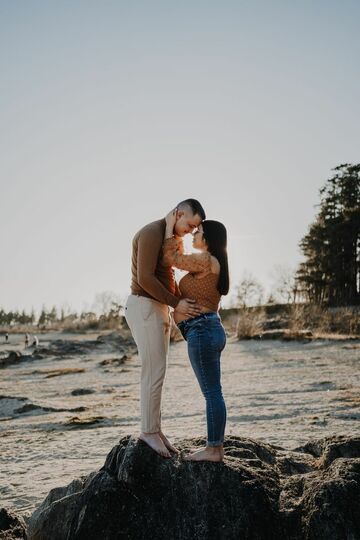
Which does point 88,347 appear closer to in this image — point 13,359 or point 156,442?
point 13,359

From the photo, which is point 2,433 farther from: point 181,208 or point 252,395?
point 181,208

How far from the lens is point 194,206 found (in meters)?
3.36

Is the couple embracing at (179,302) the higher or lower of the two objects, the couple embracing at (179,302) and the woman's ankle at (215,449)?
the higher

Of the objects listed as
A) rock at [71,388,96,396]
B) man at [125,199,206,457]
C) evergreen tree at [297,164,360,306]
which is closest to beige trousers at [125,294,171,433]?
man at [125,199,206,457]

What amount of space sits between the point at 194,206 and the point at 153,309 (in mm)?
776

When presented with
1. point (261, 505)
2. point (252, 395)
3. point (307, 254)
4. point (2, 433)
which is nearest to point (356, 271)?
point (307, 254)

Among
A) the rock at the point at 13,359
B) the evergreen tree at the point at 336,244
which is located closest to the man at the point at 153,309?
the rock at the point at 13,359

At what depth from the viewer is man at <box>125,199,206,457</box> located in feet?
10.6

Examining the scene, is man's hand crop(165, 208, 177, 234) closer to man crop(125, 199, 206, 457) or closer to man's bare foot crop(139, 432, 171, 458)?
man crop(125, 199, 206, 457)

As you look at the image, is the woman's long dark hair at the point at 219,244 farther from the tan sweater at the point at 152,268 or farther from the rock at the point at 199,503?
the rock at the point at 199,503

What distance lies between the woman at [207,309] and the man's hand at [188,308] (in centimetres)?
3

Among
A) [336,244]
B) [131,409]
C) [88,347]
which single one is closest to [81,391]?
[131,409]

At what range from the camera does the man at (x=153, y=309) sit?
3234mm

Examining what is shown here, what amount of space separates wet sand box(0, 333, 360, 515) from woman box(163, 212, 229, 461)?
1731 millimetres
